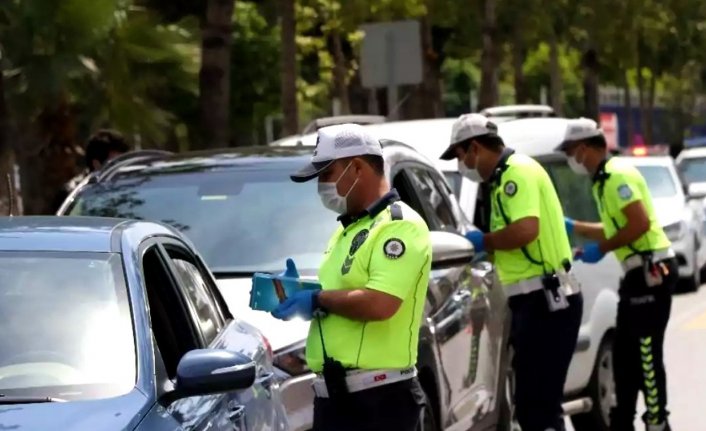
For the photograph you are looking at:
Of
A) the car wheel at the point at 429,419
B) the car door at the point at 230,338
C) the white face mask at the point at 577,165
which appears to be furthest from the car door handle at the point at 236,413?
the white face mask at the point at 577,165

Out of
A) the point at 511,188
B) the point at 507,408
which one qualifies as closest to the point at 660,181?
the point at 507,408

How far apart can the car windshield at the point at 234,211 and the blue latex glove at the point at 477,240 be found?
0.88 m

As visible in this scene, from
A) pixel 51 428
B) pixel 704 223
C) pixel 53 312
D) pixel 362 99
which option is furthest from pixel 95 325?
pixel 362 99

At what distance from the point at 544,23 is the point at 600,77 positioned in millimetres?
22632

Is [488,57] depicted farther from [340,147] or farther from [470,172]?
[340,147]

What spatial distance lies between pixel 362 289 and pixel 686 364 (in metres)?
10.1

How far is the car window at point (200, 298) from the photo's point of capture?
6074 mm

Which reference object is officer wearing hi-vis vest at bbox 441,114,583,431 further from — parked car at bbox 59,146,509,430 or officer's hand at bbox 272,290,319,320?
officer's hand at bbox 272,290,319,320

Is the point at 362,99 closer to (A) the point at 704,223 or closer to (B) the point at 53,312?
(A) the point at 704,223

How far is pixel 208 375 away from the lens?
495 cm

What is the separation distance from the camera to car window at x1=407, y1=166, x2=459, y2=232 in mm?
9102

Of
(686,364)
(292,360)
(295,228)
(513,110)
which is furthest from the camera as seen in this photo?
(686,364)

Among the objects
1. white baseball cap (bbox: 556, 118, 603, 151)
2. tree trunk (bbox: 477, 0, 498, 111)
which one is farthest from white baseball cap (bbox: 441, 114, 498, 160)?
tree trunk (bbox: 477, 0, 498, 111)

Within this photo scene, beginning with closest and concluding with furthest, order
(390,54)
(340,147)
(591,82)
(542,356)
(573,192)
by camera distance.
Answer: (340,147), (542,356), (573,192), (390,54), (591,82)
